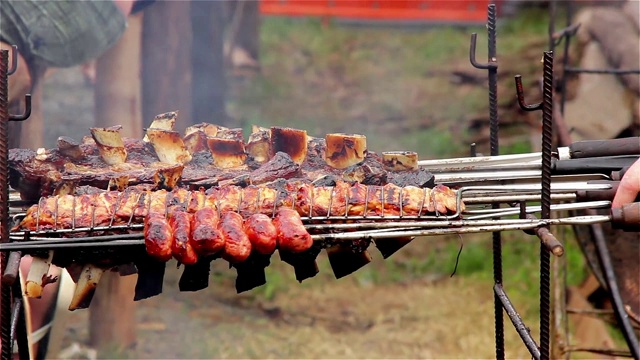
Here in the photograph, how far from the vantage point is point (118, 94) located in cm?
565

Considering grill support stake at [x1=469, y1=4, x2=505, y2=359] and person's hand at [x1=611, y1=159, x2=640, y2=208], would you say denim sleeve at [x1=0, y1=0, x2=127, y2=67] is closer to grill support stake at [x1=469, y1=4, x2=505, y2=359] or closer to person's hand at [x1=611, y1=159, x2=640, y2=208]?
grill support stake at [x1=469, y1=4, x2=505, y2=359]

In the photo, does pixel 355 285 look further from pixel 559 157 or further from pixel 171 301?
pixel 559 157

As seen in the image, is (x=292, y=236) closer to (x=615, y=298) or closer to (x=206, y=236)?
(x=206, y=236)

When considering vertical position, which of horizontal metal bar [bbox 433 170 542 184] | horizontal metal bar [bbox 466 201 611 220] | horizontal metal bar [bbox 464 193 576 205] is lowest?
horizontal metal bar [bbox 466 201 611 220]

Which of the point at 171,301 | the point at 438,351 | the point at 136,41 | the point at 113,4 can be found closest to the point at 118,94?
the point at 136,41

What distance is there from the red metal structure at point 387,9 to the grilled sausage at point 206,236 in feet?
33.1

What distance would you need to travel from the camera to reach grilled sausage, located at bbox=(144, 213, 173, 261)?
8.91 ft

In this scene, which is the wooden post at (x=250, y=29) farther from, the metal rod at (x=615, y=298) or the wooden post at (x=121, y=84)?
the metal rod at (x=615, y=298)

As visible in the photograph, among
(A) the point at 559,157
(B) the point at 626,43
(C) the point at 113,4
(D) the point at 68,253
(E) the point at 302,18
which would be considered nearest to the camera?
(D) the point at 68,253

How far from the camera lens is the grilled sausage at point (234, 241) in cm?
279

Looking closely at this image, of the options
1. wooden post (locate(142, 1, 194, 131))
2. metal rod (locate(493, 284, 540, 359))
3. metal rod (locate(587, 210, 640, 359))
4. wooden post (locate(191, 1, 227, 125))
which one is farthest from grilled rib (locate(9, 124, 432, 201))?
wooden post (locate(191, 1, 227, 125))

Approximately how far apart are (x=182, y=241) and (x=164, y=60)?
3.87 m

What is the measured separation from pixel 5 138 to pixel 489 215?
199 centimetres

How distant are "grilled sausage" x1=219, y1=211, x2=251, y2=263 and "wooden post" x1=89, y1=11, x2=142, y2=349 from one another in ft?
10.0
